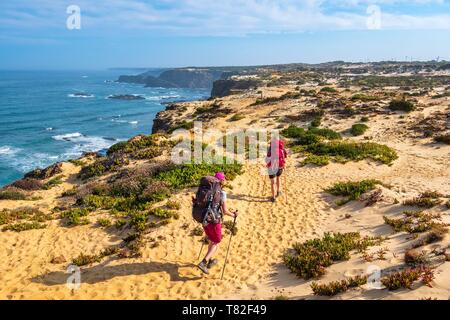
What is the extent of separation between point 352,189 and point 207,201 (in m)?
8.03

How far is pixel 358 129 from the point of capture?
2783 cm

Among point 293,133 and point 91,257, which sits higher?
point 293,133

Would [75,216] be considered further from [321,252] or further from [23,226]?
[321,252]

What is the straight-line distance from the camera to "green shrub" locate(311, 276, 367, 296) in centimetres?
828

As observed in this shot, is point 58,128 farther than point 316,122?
Yes

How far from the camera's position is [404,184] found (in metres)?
16.2

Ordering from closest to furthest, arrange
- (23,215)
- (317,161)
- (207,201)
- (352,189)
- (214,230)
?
(207,201), (214,230), (23,215), (352,189), (317,161)

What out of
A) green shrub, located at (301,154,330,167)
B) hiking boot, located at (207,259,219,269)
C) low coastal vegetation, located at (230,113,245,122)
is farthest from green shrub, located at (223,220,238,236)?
low coastal vegetation, located at (230,113,245,122)

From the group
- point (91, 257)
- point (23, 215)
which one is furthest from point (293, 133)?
point (91, 257)

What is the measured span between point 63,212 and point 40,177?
1028 cm

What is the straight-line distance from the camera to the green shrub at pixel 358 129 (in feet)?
90.6

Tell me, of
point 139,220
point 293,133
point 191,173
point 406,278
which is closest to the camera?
point 406,278
